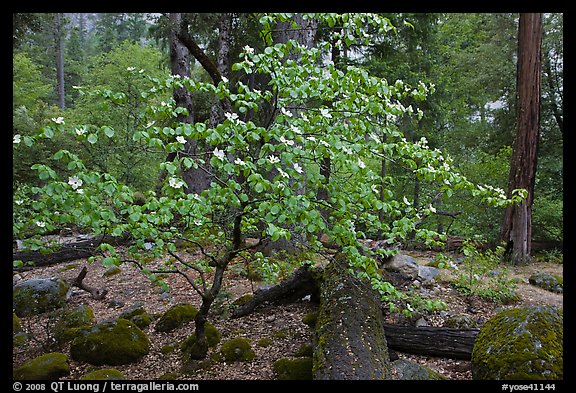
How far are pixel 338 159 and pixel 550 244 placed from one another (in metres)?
9.49

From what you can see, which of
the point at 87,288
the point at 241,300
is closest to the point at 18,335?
the point at 87,288

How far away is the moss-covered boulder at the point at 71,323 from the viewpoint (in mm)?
4563

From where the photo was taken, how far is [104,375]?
141 inches

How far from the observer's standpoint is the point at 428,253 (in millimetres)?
9953

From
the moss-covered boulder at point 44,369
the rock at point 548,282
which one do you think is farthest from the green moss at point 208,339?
the rock at point 548,282

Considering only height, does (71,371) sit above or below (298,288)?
below

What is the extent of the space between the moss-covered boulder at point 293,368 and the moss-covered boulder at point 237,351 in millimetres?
332

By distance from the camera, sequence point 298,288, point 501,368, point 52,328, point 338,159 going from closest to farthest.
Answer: point 338,159 → point 501,368 → point 52,328 → point 298,288

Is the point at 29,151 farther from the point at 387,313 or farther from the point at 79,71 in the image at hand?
the point at 79,71

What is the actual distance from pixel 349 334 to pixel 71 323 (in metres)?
3.83

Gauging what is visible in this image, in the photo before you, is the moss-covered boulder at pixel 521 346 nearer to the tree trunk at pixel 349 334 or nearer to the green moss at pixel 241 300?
the tree trunk at pixel 349 334

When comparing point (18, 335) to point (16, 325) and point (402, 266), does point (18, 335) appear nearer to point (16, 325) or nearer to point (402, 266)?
point (16, 325)

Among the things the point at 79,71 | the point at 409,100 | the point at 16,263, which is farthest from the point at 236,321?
the point at 79,71

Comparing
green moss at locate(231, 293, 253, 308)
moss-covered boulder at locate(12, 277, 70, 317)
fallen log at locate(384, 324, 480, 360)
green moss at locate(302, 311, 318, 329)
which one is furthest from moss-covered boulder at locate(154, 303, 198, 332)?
fallen log at locate(384, 324, 480, 360)
